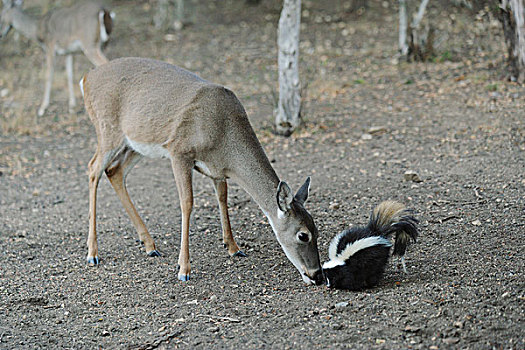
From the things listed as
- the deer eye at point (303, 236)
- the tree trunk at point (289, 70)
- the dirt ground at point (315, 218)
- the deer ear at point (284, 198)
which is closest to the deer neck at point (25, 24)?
the dirt ground at point (315, 218)

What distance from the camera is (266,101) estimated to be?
1058 centimetres

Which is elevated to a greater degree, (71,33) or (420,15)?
(420,15)

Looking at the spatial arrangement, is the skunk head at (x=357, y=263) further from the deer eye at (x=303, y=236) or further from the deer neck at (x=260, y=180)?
the deer neck at (x=260, y=180)

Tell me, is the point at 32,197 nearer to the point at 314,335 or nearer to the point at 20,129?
the point at 20,129

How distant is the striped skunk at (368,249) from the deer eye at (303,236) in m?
0.20

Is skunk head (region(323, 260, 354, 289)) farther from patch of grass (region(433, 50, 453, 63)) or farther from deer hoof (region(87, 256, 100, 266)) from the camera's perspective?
patch of grass (region(433, 50, 453, 63))

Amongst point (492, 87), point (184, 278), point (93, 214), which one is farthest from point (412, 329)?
point (492, 87)

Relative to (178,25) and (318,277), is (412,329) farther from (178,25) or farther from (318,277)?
(178,25)

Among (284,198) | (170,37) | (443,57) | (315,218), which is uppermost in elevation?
(170,37)

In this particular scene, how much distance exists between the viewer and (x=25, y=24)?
1294 cm

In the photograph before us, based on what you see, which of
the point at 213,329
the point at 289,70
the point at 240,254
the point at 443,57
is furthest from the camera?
the point at 443,57

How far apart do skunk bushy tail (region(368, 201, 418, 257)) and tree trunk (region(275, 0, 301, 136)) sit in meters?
4.13

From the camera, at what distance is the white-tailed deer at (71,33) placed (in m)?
11.5

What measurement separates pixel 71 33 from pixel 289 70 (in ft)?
16.8
